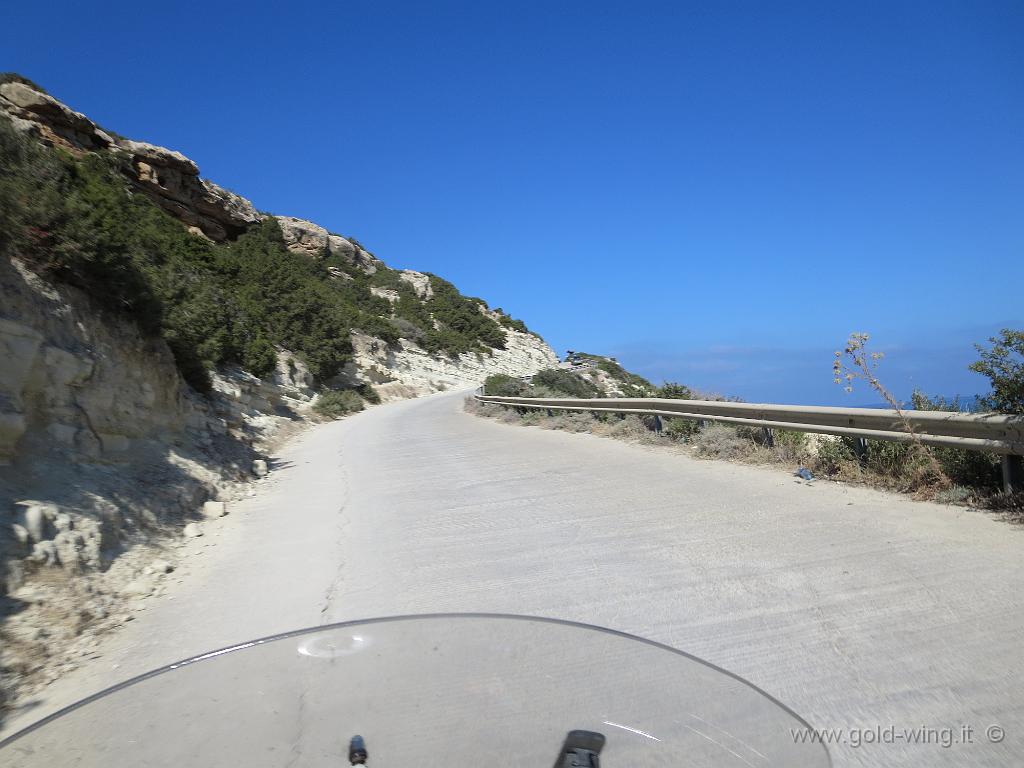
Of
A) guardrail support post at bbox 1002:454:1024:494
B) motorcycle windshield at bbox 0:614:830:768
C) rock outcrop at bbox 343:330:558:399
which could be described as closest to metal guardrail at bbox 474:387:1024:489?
guardrail support post at bbox 1002:454:1024:494

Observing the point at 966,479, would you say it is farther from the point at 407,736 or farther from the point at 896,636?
the point at 407,736

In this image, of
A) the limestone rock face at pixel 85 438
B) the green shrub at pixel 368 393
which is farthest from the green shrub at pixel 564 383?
the limestone rock face at pixel 85 438

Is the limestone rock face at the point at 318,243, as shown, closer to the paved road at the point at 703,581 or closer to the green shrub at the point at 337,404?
the green shrub at the point at 337,404

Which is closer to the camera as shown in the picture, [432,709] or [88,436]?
[432,709]

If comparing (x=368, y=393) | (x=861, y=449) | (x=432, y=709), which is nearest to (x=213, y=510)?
(x=432, y=709)

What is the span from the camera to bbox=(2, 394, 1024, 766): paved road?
3.16m

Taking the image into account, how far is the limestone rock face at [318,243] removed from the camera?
73938mm

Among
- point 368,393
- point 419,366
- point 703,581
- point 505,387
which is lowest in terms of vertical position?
point 703,581

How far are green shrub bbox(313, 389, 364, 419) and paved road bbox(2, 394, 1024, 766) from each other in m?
22.1

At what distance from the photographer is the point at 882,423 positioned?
7.45 m

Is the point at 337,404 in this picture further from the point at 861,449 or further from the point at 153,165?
the point at 861,449

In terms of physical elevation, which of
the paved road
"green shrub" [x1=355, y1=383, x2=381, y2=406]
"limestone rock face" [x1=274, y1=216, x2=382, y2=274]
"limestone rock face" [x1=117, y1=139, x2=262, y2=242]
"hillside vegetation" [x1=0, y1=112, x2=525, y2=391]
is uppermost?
"limestone rock face" [x1=274, y1=216, x2=382, y2=274]

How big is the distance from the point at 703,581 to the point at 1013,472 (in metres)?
3.46

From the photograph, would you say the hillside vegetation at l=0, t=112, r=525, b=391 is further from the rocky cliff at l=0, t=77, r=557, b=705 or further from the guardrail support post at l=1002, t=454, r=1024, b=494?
the guardrail support post at l=1002, t=454, r=1024, b=494
